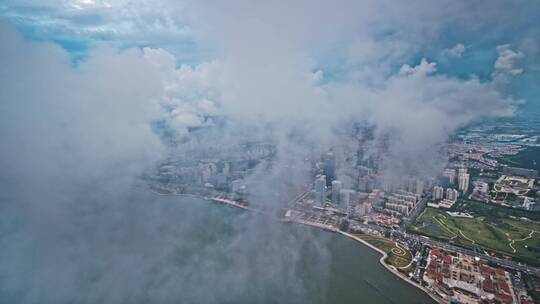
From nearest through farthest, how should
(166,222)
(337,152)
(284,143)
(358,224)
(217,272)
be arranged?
(217,272) < (166,222) < (358,224) < (284,143) < (337,152)

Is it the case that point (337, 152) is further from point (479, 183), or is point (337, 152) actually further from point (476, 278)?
point (476, 278)

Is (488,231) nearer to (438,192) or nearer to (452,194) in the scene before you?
(452,194)

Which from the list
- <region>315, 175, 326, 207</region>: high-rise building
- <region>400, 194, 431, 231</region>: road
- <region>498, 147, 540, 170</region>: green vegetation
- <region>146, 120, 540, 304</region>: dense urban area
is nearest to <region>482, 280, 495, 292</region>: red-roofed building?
<region>146, 120, 540, 304</region>: dense urban area

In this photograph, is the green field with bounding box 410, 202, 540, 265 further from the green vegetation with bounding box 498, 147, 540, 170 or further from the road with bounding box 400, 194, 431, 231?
the green vegetation with bounding box 498, 147, 540, 170

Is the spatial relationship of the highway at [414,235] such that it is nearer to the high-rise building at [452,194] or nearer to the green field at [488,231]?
the green field at [488,231]

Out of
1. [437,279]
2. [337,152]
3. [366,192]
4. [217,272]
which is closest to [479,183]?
[366,192]

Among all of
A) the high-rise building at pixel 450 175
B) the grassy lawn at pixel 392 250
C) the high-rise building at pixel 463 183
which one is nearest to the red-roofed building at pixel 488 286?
the grassy lawn at pixel 392 250
